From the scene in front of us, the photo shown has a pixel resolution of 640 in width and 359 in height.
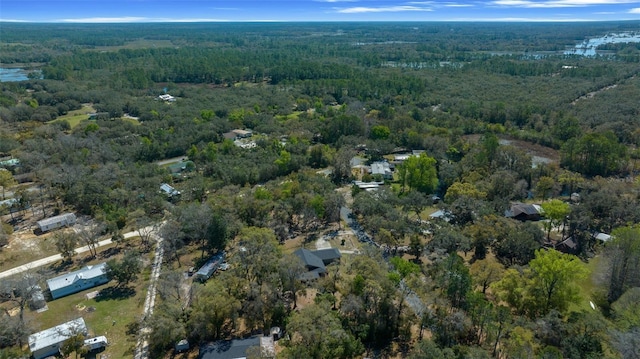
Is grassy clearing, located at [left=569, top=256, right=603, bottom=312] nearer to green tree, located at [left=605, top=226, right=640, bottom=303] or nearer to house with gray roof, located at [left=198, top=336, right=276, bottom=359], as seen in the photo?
green tree, located at [left=605, top=226, right=640, bottom=303]

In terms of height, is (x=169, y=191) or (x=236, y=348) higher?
(x=169, y=191)

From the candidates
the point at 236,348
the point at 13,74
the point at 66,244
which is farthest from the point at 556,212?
the point at 13,74

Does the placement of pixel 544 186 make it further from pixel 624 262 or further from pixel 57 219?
pixel 57 219

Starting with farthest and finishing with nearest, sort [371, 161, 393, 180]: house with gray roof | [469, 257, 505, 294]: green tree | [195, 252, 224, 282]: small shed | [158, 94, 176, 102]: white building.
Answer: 1. [158, 94, 176, 102]: white building
2. [371, 161, 393, 180]: house with gray roof
3. [195, 252, 224, 282]: small shed
4. [469, 257, 505, 294]: green tree

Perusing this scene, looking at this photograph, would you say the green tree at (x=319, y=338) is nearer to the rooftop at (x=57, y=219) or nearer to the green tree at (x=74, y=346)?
the green tree at (x=74, y=346)

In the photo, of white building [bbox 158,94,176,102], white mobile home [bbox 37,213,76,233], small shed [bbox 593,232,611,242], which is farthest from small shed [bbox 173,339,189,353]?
white building [bbox 158,94,176,102]

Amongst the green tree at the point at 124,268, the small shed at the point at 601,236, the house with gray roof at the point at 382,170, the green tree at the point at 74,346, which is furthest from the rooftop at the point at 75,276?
the small shed at the point at 601,236
